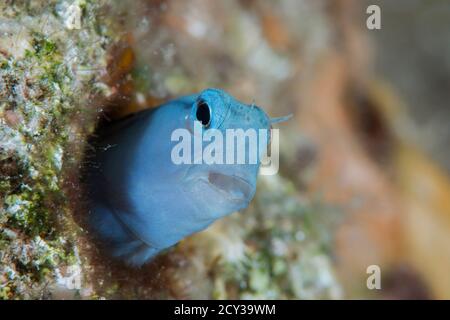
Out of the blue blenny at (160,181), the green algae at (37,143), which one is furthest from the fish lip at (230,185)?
the green algae at (37,143)

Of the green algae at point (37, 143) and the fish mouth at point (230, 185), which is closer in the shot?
the green algae at point (37, 143)

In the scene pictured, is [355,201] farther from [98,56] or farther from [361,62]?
[98,56]

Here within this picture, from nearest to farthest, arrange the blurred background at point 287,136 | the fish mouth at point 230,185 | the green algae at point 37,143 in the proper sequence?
the green algae at point 37,143, the fish mouth at point 230,185, the blurred background at point 287,136

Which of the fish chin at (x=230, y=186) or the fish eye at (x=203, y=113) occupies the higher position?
the fish eye at (x=203, y=113)

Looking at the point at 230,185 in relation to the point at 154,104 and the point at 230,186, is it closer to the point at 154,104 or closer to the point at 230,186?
the point at 230,186

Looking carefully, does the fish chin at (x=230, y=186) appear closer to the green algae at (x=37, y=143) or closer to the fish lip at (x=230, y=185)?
the fish lip at (x=230, y=185)

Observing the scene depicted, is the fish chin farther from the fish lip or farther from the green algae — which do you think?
the green algae
